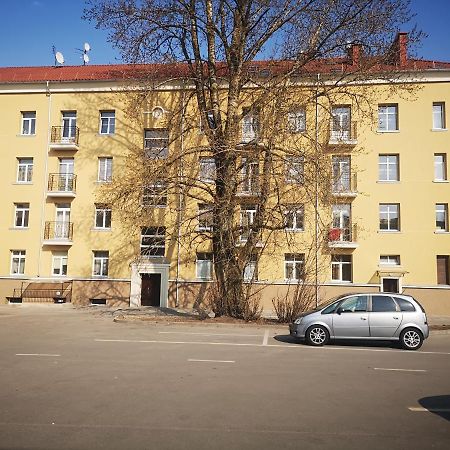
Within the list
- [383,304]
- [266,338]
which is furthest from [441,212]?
[266,338]

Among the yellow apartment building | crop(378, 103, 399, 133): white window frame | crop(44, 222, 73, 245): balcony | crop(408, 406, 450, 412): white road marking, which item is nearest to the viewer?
crop(408, 406, 450, 412): white road marking

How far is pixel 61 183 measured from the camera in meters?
28.1

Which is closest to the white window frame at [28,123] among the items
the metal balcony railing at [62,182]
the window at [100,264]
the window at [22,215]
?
the metal balcony railing at [62,182]

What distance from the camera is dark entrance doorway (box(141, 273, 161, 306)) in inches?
1077

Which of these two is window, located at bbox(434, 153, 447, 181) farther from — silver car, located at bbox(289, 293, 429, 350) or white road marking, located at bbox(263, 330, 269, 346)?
white road marking, located at bbox(263, 330, 269, 346)

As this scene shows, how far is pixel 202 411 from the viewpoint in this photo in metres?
6.01

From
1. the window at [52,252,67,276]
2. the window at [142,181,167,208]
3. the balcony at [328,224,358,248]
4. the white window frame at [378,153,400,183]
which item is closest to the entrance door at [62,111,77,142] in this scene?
the window at [52,252,67,276]

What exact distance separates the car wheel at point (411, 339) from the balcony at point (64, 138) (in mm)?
22963

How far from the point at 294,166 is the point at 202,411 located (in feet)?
40.3

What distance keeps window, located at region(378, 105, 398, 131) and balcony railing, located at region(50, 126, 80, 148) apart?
63.2 ft

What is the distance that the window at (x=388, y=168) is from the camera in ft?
86.4

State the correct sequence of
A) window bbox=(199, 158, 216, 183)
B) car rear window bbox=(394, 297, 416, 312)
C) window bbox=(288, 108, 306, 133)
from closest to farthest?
car rear window bbox=(394, 297, 416, 312)
window bbox=(288, 108, 306, 133)
window bbox=(199, 158, 216, 183)

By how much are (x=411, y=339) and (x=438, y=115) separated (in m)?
18.9

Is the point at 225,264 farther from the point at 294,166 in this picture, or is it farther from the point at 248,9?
the point at 248,9
